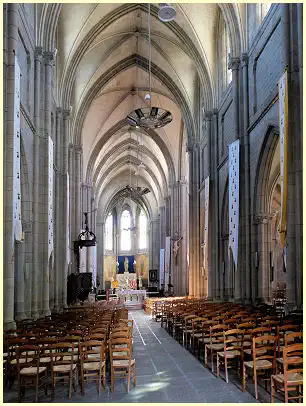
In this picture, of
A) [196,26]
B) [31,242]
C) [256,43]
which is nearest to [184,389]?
[31,242]

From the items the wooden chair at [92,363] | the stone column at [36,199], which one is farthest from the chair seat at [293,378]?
the stone column at [36,199]

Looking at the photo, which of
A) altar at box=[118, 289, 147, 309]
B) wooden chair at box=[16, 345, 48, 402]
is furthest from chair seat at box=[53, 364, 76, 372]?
altar at box=[118, 289, 147, 309]

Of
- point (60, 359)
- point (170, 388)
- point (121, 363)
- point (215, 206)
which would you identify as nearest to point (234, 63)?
point (215, 206)

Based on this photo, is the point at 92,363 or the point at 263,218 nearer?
the point at 92,363

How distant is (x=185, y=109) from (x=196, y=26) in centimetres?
833

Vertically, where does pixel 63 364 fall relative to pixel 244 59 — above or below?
below

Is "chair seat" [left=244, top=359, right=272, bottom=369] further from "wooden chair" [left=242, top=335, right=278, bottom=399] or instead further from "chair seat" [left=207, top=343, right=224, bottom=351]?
"chair seat" [left=207, top=343, right=224, bottom=351]

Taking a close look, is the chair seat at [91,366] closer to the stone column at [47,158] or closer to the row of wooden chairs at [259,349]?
the row of wooden chairs at [259,349]

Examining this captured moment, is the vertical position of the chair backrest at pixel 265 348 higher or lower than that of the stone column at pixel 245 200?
lower

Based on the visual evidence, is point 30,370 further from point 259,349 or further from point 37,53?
point 37,53

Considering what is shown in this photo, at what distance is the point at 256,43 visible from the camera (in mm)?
19844

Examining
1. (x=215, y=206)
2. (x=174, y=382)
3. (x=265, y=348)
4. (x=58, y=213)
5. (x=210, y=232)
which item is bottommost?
(x=174, y=382)

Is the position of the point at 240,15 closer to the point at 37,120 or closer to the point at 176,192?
the point at 37,120

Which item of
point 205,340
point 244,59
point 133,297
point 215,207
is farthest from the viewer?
point 133,297
